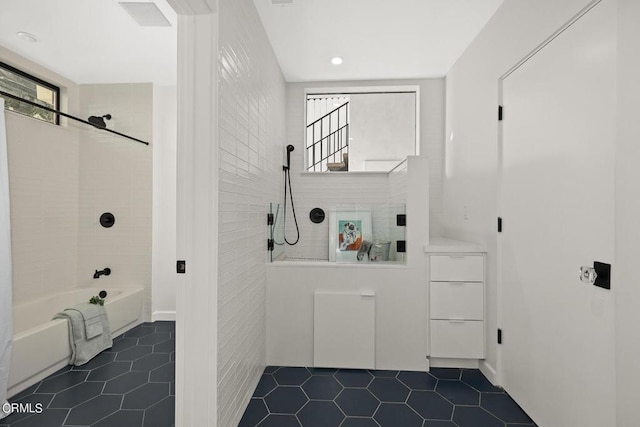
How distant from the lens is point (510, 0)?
6.62ft

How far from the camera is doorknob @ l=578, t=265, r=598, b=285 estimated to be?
1.34 meters

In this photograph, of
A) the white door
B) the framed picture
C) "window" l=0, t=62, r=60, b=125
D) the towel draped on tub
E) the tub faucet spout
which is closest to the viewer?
the white door

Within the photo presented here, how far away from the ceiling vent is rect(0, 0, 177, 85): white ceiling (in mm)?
42

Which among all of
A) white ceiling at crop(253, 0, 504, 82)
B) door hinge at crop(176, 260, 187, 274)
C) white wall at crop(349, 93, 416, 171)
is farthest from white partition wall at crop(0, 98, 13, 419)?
white wall at crop(349, 93, 416, 171)

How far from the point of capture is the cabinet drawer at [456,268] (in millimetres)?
2350

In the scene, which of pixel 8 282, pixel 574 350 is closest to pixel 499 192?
pixel 574 350

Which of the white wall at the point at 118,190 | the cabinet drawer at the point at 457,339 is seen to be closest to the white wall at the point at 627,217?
the cabinet drawer at the point at 457,339

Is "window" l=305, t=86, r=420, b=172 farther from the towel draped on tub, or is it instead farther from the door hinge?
the towel draped on tub

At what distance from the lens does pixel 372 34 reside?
251cm

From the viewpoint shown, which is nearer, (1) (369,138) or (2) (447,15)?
(2) (447,15)

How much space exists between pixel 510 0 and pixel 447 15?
15.6 inches

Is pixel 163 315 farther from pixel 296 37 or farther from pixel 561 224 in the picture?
pixel 561 224

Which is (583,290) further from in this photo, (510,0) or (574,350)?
(510,0)

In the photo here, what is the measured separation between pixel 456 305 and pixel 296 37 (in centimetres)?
241
